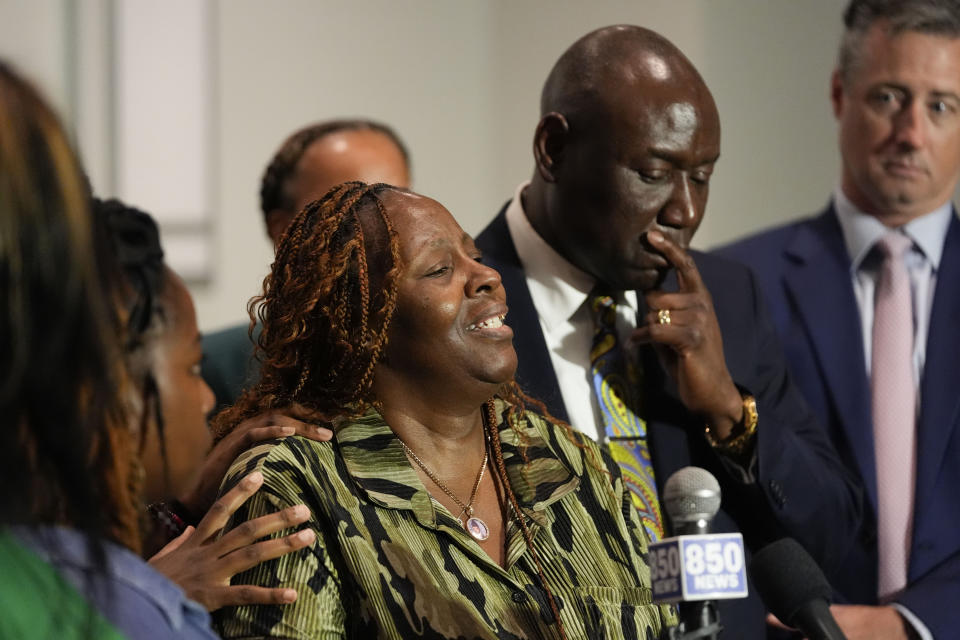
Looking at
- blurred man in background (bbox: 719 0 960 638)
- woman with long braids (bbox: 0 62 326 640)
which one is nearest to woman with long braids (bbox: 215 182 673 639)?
woman with long braids (bbox: 0 62 326 640)

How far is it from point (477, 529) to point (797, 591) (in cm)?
58

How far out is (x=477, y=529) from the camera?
6.77 feet

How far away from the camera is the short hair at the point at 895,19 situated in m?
3.32

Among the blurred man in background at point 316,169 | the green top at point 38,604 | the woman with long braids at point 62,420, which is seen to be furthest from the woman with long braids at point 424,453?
the blurred man in background at point 316,169

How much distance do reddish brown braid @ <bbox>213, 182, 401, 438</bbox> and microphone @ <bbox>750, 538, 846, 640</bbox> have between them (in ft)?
2.42

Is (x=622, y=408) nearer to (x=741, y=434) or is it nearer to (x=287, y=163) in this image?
(x=741, y=434)

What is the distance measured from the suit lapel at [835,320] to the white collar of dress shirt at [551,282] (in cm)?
70

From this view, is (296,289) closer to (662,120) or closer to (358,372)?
(358,372)

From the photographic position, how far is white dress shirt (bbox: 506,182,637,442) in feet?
8.33

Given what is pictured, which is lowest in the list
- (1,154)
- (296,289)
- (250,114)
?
(250,114)

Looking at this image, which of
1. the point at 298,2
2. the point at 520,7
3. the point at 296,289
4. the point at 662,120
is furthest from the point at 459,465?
the point at 520,7

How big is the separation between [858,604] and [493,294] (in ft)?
4.36

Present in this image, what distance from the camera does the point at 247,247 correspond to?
4973 mm

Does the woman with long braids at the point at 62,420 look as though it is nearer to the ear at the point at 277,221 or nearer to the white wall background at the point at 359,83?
the ear at the point at 277,221
